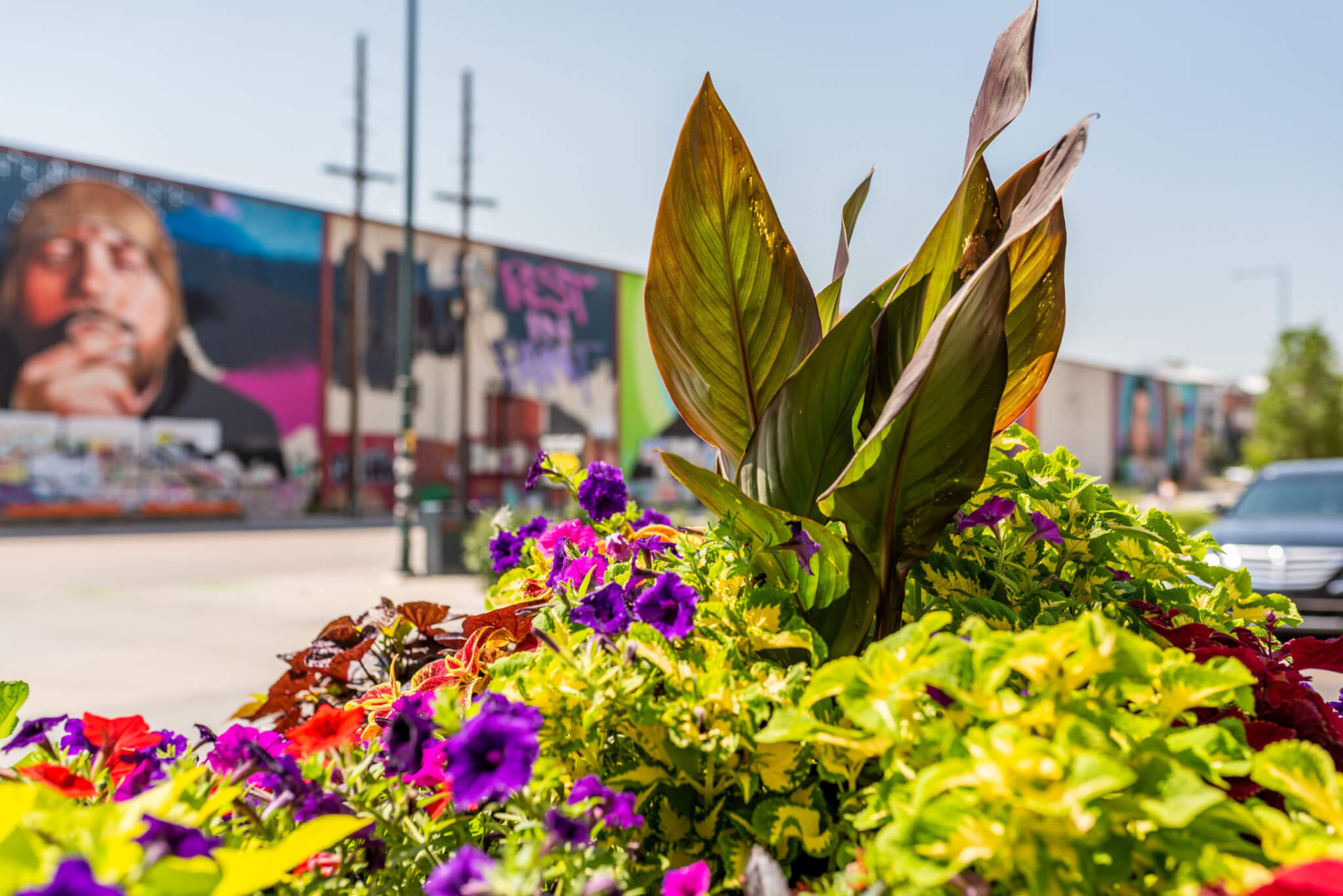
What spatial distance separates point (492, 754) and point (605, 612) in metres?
0.34

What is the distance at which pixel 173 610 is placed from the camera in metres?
9.70

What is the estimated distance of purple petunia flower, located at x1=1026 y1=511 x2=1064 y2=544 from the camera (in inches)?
61.4

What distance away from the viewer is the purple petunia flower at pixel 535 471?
6.24ft

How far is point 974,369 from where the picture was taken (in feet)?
3.99

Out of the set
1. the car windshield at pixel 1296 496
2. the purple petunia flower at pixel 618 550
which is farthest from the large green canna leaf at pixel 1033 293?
the car windshield at pixel 1296 496

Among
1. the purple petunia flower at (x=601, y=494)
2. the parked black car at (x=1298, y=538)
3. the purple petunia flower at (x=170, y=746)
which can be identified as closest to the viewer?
the purple petunia flower at (x=170, y=746)

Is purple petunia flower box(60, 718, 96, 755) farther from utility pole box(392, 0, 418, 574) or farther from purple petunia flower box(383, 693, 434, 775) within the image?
utility pole box(392, 0, 418, 574)

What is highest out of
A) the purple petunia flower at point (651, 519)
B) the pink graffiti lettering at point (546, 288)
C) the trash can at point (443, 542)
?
the pink graffiti lettering at point (546, 288)

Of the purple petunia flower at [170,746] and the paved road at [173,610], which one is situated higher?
the purple petunia flower at [170,746]

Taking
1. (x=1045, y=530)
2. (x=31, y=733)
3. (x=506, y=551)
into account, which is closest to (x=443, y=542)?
(x=506, y=551)

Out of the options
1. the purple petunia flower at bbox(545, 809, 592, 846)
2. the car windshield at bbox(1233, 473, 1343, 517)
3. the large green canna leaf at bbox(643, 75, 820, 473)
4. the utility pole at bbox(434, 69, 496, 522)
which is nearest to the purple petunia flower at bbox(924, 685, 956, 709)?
the purple petunia flower at bbox(545, 809, 592, 846)

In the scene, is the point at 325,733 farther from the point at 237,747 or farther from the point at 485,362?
the point at 485,362

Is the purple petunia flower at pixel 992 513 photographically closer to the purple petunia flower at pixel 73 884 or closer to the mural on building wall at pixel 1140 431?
the purple petunia flower at pixel 73 884

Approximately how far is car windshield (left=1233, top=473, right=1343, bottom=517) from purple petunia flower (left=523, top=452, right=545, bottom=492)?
9.05m
